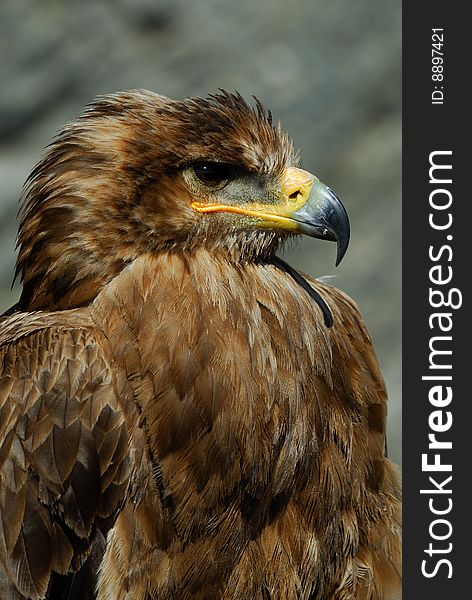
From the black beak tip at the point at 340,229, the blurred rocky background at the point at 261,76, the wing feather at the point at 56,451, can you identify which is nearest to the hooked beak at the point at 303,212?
the black beak tip at the point at 340,229

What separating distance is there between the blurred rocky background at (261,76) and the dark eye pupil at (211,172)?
298cm

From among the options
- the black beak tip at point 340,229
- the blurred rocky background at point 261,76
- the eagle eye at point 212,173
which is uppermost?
the blurred rocky background at point 261,76

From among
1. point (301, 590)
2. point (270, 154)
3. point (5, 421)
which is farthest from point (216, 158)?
point (301, 590)

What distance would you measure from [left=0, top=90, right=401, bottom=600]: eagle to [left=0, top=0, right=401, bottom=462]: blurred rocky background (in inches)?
115

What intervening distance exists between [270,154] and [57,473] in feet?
3.65

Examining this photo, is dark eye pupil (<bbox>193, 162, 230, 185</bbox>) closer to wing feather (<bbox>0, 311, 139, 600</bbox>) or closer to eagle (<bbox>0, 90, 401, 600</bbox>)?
eagle (<bbox>0, 90, 401, 600</bbox>)

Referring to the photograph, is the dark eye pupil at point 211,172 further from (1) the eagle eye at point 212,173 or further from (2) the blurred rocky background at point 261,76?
(2) the blurred rocky background at point 261,76

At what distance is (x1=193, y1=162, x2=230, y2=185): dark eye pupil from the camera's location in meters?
2.85

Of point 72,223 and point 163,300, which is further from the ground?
point 72,223

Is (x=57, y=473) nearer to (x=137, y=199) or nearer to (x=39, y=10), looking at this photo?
(x=137, y=199)

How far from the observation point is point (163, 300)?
2.82 m

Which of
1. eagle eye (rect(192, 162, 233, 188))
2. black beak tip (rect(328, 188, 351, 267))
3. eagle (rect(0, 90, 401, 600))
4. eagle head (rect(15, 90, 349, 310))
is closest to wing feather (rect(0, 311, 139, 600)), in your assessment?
eagle (rect(0, 90, 401, 600))

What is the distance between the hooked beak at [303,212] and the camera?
2.88 meters

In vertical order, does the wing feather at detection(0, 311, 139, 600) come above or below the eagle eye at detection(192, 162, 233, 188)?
below
